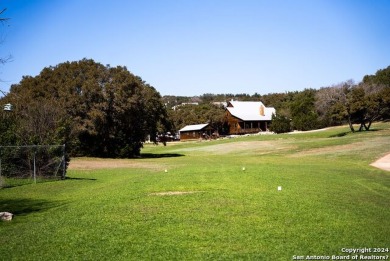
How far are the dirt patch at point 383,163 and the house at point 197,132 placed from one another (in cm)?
6892

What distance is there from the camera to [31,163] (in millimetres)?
22609

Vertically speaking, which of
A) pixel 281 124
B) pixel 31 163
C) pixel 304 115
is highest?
pixel 304 115

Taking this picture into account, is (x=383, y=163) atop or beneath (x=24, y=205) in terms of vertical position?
beneath

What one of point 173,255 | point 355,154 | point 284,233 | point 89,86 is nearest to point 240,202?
point 284,233

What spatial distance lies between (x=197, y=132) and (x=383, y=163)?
76.5 meters

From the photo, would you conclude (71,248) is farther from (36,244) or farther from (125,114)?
(125,114)

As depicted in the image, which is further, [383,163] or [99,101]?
[99,101]

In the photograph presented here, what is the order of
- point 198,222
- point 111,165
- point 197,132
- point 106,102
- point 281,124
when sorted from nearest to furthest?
point 198,222 → point 111,165 → point 106,102 → point 281,124 → point 197,132

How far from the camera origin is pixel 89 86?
43875mm

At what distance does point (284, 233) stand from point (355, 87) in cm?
5824

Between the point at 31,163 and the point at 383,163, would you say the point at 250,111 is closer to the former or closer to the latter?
the point at 383,163

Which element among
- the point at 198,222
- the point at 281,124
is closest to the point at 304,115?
the point at 281,124

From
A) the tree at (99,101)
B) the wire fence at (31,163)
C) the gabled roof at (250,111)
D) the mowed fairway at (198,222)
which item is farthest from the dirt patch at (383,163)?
the gabled roof at (250,111)

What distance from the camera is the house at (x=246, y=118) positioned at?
9794 cm
